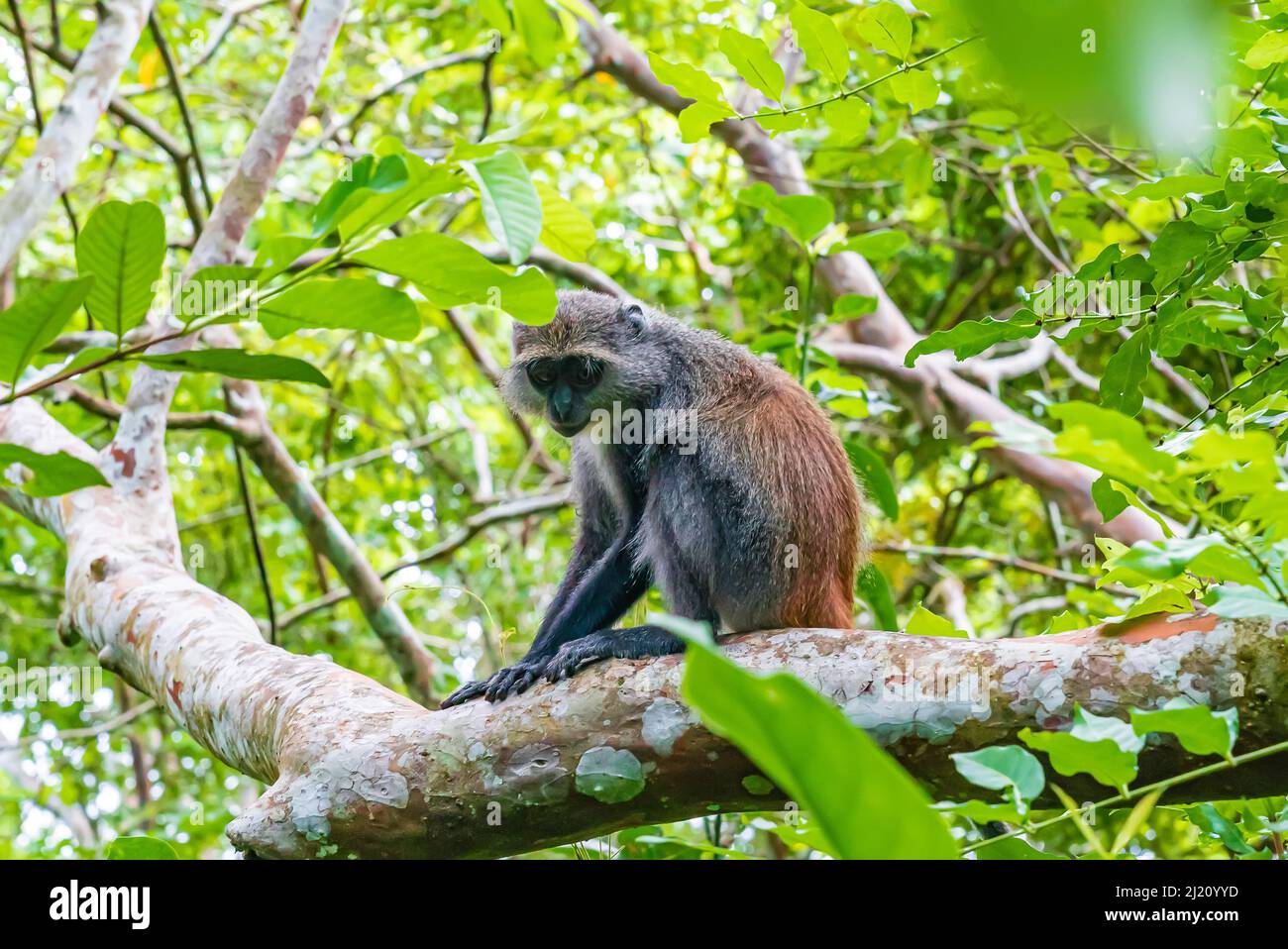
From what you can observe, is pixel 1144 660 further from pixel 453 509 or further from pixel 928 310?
pixel 453 509

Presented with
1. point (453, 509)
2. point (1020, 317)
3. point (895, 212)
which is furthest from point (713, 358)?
point (453, 509)

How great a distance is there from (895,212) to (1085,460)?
969 centimetres

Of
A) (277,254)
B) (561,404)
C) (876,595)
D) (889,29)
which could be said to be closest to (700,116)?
(889,29)

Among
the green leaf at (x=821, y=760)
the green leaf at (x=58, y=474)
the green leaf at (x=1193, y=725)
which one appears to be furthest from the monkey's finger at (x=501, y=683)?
the green leaf at (x=821, y=760)

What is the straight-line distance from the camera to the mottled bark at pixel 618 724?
2.90 m

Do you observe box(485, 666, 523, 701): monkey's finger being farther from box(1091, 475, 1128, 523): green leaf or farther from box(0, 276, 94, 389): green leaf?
box(0, 276, 94, 389): green leaf

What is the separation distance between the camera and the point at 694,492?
5.15 meters

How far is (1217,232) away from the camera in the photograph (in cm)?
322

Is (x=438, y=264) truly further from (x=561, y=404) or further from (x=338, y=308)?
(x=561, y=404)

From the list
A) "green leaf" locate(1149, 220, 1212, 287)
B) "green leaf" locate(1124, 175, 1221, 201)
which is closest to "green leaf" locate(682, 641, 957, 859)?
"green leaf" locate(1124, 175, 1221, 201)

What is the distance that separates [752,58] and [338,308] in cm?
209

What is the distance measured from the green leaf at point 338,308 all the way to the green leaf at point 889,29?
2.10 metres

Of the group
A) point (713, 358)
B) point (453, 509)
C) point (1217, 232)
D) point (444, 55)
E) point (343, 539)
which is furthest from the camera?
point (453, 509)

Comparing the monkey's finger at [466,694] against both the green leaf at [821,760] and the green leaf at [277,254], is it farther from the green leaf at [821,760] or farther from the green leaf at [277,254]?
the green leaf at [821,760]
